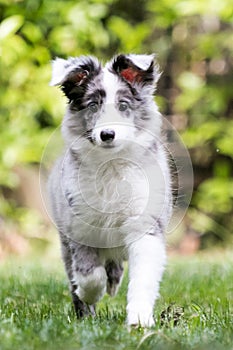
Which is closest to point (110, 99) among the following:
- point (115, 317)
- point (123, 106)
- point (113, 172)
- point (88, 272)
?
point (123, 106)

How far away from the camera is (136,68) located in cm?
418

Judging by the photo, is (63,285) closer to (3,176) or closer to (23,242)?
(3,176)

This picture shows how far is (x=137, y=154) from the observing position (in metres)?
4.14

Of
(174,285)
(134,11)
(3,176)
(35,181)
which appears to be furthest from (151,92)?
(134,11)

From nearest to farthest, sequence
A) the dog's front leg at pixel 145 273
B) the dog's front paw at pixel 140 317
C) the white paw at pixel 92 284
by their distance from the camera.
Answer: the dog's front paw at pixel 140 317 → the dog's front leg at pixel 145 273 → the white paw at pixel 92 284

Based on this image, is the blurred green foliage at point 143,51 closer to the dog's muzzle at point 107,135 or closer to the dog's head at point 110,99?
the dog's head at point 110,99

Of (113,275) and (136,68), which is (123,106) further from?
(113,275)

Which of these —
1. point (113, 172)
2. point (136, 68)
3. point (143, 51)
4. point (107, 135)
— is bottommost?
point (113, 172)

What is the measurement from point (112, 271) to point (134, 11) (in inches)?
297

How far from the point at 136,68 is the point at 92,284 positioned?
1162 millimetres

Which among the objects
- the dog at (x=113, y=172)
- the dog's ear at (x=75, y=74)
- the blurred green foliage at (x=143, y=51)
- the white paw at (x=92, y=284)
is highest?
the blurred green foliage at (x=143, y=51)

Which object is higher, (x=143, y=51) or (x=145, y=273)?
(x=143, y=51)

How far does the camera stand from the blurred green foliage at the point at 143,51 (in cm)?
902

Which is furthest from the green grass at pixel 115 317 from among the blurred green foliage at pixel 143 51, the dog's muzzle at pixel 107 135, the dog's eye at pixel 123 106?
the blurred green foliage at pixel 143 51
